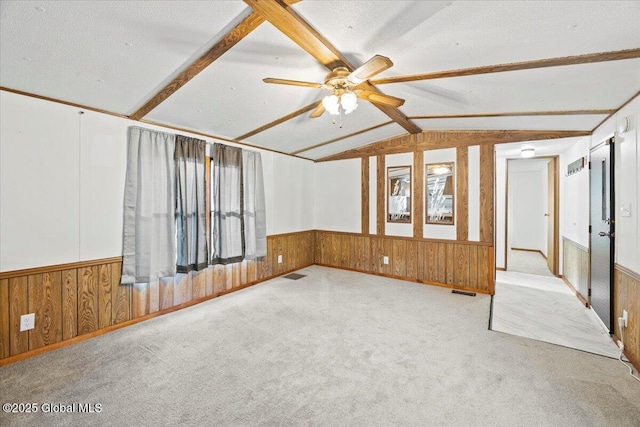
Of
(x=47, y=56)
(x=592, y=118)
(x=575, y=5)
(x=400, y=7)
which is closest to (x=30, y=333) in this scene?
(x=47, y=56)

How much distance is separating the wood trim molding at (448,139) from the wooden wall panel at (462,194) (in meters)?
0.19

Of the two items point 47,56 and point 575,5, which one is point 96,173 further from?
point 575,5

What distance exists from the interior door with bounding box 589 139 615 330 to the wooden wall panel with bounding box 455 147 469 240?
56.3 inches

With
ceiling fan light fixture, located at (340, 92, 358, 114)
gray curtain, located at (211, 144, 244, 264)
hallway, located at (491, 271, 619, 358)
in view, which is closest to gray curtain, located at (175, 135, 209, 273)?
gray curtain, located at (211, 144, 244, 264)

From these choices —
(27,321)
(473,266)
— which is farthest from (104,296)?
(473,266)

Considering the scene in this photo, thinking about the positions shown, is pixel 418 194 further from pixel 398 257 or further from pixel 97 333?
pixel 97 333

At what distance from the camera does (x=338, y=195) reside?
5828mm

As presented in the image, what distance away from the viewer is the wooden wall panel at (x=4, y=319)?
7.66 feet

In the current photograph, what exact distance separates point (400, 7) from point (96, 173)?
3140mm

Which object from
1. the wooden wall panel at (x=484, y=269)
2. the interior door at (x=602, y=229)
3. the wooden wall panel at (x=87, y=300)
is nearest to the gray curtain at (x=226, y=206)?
the wooden wall panel at (x=87, y=300)

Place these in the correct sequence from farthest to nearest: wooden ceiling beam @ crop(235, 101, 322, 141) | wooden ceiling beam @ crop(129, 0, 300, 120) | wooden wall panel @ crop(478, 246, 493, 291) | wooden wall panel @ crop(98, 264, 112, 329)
→ wooden wall panel @ crop(478, 246, 493, 291) < wooden ceiling beam @ crop(235, 101, 322, 141) < wooden wall panel @ crop(98, 264, 112, 329) < wooden ceiling beam @ crop(129, 0, 300, 120)

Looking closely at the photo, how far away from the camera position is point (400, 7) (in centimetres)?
165

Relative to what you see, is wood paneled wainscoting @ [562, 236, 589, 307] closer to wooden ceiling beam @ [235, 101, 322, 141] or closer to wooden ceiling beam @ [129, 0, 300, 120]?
wooden ceiling beam @ [235, 101, 322, 141]

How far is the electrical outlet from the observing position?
2.43 metres
